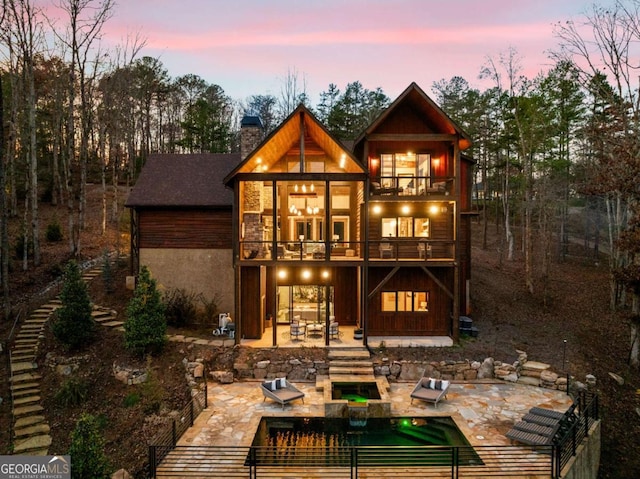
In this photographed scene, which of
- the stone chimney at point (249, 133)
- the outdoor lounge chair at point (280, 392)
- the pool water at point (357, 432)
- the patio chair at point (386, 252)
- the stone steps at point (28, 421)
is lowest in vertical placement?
the stone steps at point (28, 421)

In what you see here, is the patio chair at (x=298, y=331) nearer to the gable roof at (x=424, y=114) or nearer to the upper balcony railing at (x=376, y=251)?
the upper balcony railing at (x=376, y=251)

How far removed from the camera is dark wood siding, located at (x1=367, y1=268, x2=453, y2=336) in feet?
55.6

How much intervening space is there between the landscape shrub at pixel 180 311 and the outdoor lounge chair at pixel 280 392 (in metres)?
6.42

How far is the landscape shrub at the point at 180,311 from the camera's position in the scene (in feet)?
56.1

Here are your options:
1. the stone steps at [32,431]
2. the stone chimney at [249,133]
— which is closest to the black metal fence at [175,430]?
the stone steps at [32,431]

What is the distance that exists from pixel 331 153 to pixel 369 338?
869 centimetres

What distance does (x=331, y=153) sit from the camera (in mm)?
17656

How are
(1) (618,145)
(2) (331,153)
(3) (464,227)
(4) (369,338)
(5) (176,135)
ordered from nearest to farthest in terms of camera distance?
(1) (618,145), (4) (369,338), (2) (331,153), (3) (464,227), (5) (176,135)

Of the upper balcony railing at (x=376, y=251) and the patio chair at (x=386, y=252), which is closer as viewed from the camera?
the upper balcony railing at (x=376, y=251)

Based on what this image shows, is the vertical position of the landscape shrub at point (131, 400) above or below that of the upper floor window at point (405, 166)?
below

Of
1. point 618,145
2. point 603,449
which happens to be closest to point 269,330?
point 603,449

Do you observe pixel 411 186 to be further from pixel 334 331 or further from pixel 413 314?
pixel 334 331

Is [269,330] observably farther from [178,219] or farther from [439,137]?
[439,137]

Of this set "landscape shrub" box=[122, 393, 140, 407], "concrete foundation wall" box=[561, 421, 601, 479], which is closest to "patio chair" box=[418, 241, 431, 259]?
"concrete foundation wall" box=[561, 421, 601, 479]
